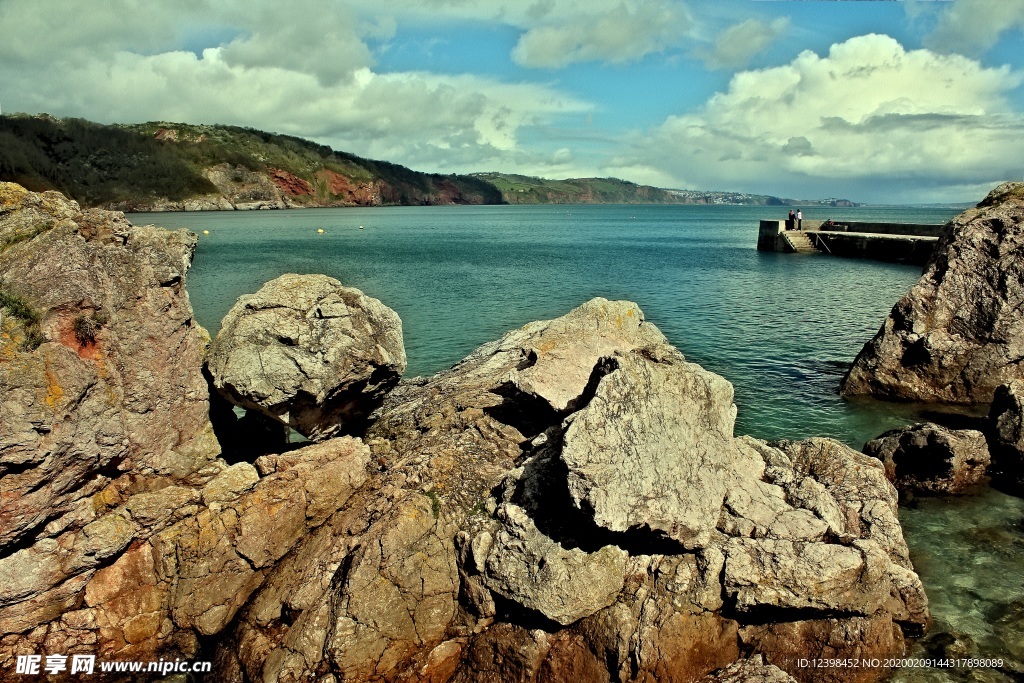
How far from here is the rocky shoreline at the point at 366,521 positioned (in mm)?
8875

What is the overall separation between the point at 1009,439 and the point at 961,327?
6562mm

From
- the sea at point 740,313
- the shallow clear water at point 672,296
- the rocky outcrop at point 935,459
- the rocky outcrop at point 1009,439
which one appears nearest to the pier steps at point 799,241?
the shallow clear water at point 672,296

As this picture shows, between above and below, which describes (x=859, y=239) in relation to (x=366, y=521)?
above

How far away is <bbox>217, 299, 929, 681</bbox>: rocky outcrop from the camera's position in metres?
8.80

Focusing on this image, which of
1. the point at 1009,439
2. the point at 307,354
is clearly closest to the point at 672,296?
the point at 1009,439

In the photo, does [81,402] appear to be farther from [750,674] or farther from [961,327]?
[961,327]

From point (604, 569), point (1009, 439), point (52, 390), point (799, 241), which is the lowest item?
point (604, 569)

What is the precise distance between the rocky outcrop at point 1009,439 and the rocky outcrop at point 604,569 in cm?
604

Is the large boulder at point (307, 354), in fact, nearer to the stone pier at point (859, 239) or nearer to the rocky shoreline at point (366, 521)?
the rocky shoreline at point (366, 521)

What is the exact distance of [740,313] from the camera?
A: 37281 mm

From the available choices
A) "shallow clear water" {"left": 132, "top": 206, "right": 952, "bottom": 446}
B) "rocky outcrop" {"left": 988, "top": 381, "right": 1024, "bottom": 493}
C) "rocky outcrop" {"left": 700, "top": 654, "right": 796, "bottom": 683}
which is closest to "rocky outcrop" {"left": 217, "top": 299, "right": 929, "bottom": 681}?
"rocky outcrop" {"left": 700, "top": 654, "right": 796, "bottom": 683}

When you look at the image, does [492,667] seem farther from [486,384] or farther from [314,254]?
[314,254]

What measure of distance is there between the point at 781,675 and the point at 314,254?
234ft

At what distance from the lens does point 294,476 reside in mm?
11109
